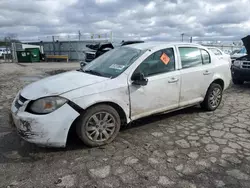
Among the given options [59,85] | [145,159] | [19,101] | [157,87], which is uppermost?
[59,85]

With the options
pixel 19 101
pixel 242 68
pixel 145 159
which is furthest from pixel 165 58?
pixel 242 68

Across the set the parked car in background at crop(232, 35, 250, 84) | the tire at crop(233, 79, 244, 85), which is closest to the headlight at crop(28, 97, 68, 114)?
the parked car in background at crop(232, 35, 250, 84)

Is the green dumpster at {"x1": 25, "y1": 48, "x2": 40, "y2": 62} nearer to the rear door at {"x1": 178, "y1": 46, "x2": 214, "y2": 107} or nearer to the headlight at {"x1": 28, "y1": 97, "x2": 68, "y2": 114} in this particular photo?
the rear door at {"x1": 178, "y1": 46, "x2": 214, "y2": 107}

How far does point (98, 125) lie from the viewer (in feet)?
11.0

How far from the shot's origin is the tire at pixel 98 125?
127 inches

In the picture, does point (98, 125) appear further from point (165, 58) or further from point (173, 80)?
point (165, 58)

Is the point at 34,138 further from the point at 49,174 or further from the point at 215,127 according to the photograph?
the point at 215,127

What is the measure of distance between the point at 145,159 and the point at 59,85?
1667 millimetres

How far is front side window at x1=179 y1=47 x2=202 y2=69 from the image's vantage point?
4347 millimetres

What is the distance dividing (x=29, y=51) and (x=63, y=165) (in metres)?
24.6

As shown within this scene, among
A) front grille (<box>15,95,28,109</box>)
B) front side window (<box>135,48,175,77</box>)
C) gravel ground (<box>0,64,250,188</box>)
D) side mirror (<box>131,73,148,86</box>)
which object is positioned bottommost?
gravel ground (<box>0,64,250,188</box>)

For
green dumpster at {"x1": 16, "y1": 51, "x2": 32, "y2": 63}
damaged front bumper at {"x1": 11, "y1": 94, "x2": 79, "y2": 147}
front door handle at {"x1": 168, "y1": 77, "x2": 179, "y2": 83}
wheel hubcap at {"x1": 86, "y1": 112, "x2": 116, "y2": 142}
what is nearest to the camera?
damaged front bumper at {"x1": 11, "y1": 94, "x2": 79, "y2": 147}

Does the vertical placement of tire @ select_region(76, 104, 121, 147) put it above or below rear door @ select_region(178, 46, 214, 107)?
below

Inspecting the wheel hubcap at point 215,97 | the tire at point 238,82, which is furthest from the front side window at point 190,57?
the tire at point 238,82
